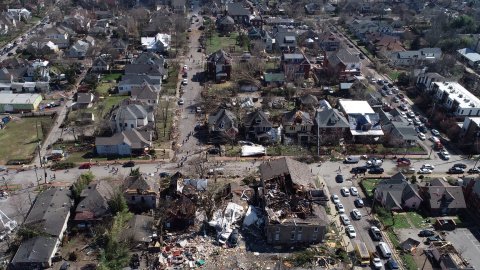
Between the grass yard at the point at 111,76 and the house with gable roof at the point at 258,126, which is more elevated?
the house with gable roof at the point at 258,126

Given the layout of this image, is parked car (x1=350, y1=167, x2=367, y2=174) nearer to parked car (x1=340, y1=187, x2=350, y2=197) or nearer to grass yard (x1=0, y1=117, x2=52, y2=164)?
parked car (x1=340, y1=187, x2=350, y2=197)

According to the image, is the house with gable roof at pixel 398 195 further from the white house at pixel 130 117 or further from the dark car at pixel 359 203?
the white house at pixel 130 117

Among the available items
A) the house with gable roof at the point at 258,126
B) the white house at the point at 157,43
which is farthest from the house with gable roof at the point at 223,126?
the white house at the point at 157,43

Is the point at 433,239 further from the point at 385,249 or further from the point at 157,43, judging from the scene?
the point at 157,43

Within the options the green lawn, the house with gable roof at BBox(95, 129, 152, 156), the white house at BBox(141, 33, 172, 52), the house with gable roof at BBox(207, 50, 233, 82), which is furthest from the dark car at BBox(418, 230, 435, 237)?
the white house at BBox(141, 33, 172, 52)

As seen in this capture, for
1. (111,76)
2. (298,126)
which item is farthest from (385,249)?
(111,76)

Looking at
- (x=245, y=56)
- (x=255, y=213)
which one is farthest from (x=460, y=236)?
(x=245, y=56)
